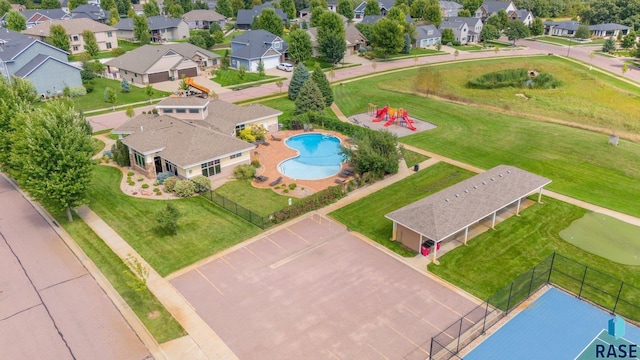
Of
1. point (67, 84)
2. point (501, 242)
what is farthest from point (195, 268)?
point (67, 84)

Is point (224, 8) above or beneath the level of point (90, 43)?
above

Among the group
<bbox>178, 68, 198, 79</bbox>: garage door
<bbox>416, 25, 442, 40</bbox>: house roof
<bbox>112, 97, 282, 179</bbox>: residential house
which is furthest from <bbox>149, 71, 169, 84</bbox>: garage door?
<bbox>416, 25, 442, 40</bbox>: house roof

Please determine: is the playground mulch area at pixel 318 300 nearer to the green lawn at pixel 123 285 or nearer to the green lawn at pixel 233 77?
the green lawn at pixel 123 285

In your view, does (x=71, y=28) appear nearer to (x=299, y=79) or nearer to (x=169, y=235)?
(x=299, y=79)

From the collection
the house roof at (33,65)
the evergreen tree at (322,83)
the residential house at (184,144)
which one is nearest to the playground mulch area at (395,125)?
the evergreen tree at (322,83)

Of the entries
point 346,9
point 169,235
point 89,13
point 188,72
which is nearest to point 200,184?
point 169,235

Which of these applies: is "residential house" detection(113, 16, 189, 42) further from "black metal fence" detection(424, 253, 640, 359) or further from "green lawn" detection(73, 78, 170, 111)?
"black metal fence" detection(424, 253, 640, 359)

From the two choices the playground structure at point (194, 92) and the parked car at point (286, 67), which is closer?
the playground structure at point (194, 92)
